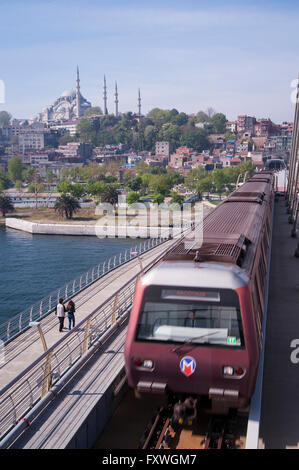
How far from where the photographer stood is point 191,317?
18.3ft

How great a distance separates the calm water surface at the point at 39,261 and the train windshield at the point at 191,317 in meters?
17.7

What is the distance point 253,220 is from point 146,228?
125 ft

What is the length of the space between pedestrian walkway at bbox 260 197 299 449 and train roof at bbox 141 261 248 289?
2020 millimetres

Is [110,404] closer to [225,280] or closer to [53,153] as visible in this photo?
[225,280]

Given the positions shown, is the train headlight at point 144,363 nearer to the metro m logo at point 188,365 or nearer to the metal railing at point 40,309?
the metro m logo at point 188,365

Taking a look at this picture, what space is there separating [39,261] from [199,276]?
106 feet

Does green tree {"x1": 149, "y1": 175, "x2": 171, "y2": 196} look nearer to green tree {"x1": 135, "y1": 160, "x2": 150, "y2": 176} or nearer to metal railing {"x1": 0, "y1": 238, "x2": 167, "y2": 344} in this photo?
green tree {"x1": 135, "y1": 160, "x2": 150, "y2": 176}

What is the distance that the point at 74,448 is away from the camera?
5.21 metres

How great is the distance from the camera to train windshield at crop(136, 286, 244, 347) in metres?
5.46

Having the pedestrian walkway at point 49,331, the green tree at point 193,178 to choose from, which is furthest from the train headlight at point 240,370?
the green tree at point 193,178

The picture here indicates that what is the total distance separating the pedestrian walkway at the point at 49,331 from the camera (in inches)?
399

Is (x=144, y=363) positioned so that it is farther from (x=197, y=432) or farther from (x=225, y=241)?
(x=225, y=241)

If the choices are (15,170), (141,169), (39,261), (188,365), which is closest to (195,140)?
(141,169)
